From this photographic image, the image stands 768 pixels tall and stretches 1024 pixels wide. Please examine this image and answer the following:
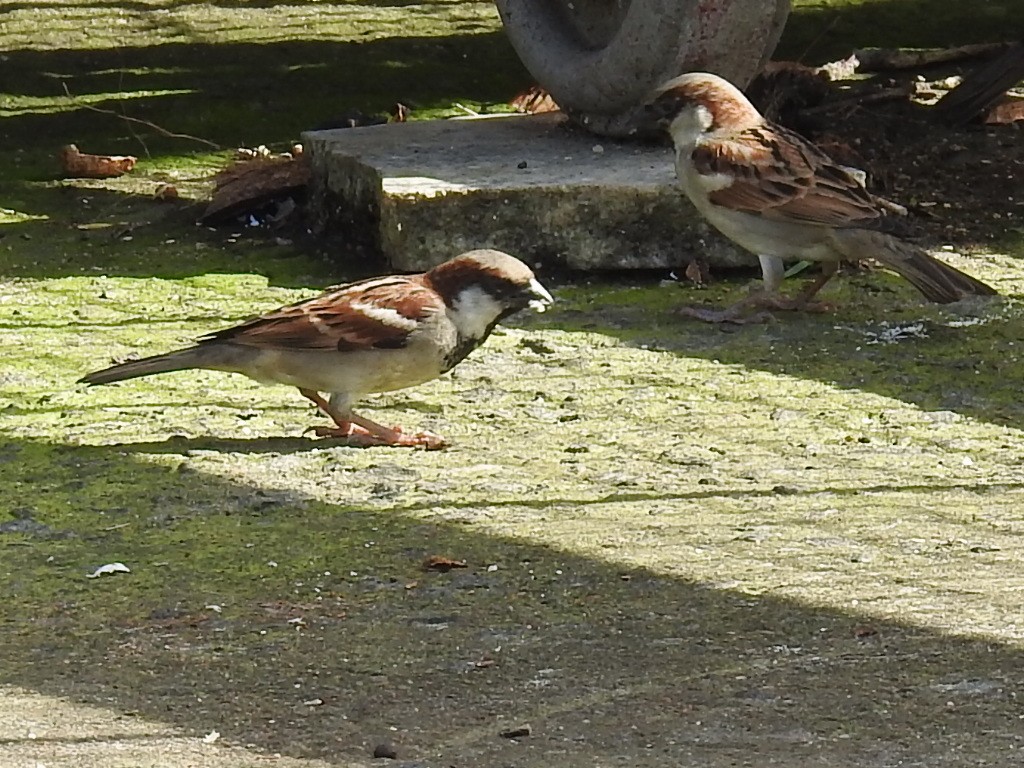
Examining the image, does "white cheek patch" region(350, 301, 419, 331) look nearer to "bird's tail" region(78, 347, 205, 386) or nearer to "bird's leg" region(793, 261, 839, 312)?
"bird's tail" region(78, 347, 205, 386)

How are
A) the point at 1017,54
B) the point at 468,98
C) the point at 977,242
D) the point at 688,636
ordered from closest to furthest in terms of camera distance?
1. the point at 688,636
2. the point at 977,242
3. the point at 1017,54
4. the point at 468,98

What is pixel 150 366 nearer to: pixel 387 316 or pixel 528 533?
pixel 387 316

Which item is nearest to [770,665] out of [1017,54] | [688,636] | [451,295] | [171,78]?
[688,636]

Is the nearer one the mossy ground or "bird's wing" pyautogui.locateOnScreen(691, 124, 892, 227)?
the mossy ground

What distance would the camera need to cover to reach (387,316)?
570 centimetres

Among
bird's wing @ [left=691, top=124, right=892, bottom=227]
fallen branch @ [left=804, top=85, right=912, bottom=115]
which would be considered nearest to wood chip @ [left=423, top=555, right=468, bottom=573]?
bird's wing @ [left=691, top=124, right=892, bottom=227]

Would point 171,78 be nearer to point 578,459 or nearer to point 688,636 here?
point 578,459

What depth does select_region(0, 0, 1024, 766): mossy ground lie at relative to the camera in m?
3.72

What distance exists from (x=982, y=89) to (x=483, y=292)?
5.02m

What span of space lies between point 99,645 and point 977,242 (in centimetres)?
503

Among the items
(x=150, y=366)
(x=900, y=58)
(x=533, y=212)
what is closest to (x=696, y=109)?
(x=533, y=212)

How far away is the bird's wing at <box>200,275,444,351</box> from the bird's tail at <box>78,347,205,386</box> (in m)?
0.08

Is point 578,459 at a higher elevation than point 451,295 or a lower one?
lower

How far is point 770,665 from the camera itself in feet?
13.0
